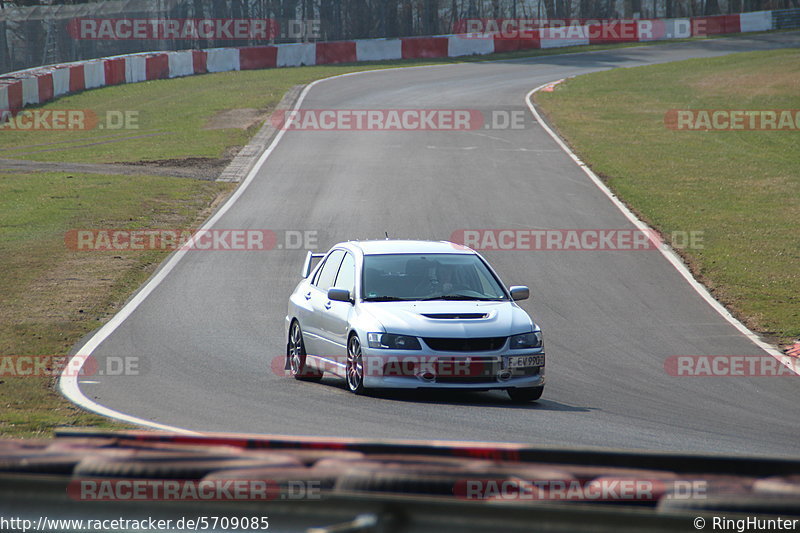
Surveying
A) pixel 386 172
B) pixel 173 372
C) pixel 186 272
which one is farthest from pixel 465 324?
pixel 386 172

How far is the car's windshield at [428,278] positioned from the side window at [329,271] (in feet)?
2.18

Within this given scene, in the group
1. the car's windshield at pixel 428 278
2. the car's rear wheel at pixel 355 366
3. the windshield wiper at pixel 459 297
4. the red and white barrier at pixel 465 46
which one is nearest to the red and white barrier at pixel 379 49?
the red and white barrier at pixel 465 46

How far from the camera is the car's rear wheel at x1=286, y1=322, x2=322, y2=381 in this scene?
1226 cm

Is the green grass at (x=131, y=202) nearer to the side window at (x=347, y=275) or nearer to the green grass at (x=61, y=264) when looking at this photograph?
the green grass at (x=61, y=264)

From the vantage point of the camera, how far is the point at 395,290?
11.6 metres

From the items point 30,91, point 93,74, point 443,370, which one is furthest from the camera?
point 93,74

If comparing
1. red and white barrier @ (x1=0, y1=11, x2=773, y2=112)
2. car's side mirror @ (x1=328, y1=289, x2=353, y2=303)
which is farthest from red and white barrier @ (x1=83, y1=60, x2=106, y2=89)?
car's side mirror @ (x1=328, y1=289, x2=353, y2=303)

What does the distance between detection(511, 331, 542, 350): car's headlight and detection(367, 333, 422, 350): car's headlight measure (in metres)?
1.00

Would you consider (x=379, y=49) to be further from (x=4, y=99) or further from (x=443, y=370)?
(x=443, y=370)

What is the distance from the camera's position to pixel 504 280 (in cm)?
1817

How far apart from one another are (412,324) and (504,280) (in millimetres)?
7768

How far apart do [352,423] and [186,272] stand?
10437 millimetres

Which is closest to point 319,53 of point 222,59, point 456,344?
point 222,59

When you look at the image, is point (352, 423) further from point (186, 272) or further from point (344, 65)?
point (344, 65)
